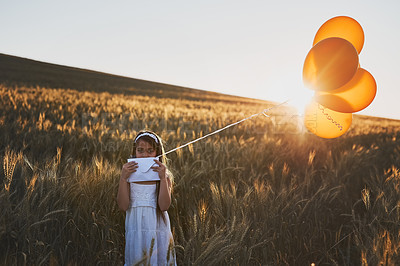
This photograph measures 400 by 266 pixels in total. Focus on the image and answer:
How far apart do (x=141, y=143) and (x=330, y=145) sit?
13.9ft

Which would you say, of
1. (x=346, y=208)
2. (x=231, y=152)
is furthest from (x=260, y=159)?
(x=346, y=208)

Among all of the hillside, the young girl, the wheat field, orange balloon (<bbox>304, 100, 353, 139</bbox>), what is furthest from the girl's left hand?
the hillside

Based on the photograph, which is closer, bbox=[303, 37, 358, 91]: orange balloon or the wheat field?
the wheat field

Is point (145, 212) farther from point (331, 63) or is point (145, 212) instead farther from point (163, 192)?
point (331, 63)

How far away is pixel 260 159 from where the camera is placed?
3.03 meters

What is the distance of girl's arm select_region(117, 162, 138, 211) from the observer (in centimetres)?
144

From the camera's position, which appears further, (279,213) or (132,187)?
(279,213)

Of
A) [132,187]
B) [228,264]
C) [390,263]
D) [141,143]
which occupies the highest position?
[141,143]

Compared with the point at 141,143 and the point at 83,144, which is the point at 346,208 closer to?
the point at 141,143

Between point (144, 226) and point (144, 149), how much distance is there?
1.42 ft

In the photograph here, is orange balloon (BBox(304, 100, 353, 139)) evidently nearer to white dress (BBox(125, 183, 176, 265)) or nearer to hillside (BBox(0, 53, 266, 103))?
white dress (BBox(125, 183, 176, 265))

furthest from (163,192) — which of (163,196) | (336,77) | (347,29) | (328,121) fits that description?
(347,29)

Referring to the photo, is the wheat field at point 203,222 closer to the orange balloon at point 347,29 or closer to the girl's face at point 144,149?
the girl's face at point 144,149

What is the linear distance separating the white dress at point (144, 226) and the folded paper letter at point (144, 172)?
5 centimetres
